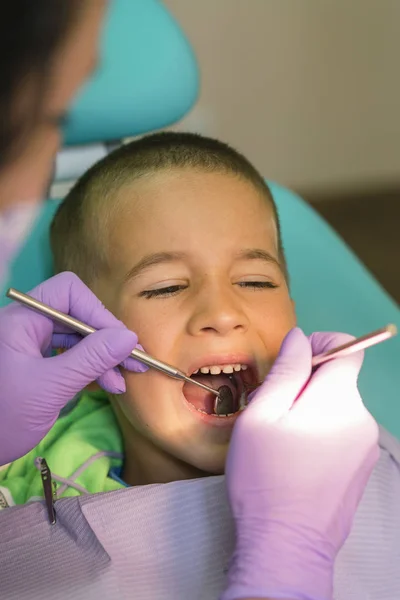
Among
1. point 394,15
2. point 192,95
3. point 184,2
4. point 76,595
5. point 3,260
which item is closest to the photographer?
point 3,260

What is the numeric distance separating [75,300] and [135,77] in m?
0.81

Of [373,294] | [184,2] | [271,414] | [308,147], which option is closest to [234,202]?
[271,414]

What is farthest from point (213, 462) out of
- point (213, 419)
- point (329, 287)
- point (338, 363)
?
point (329, 287)

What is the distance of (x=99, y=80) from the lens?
1815 mm

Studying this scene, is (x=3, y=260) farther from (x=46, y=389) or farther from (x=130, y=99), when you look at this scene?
(x=130, y=99)

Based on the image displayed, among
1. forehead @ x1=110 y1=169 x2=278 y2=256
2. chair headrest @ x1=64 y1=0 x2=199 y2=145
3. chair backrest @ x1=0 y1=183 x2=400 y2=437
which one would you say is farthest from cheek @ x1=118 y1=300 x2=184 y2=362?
chair headrest @ x1=64 y1=0 x2=199 y2=145

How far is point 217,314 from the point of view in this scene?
Answer: 3.93 ft

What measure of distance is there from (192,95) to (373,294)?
0.71m

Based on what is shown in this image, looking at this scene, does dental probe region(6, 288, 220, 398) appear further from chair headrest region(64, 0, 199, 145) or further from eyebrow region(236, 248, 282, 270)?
chair headrest region(64, 0, 199, 145)

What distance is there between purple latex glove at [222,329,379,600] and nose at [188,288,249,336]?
0.15 m

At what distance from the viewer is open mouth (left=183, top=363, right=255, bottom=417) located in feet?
4.22

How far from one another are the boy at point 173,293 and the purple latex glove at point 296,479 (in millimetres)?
199

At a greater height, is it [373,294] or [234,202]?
[234,202]

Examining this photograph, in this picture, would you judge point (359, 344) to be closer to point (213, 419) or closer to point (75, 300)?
point (213, 419)
